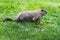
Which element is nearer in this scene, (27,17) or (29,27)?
(29,27)

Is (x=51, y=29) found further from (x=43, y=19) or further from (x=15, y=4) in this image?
(x=15, y=4)

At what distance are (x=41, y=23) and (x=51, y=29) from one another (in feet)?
3.06

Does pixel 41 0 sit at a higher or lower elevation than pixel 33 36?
lower

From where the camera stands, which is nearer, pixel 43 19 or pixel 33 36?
pixel 33 36

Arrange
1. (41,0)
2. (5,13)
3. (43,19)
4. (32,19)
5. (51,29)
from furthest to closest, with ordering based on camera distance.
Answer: (41,0), (5,13), (43,19), (32,19), (51,29)

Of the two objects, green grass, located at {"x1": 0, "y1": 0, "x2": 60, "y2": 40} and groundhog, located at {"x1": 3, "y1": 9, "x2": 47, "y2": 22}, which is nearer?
green grass, located at {"x1": 0, "y1": 0, "x2": 60, "y2": 40}

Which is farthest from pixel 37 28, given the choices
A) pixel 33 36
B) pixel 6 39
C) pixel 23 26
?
pixel 6 39

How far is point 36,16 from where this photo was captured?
8500 mm

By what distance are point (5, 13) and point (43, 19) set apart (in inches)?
60.6

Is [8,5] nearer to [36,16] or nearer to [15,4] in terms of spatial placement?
[15,4]

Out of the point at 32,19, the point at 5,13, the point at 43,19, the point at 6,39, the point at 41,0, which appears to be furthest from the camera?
the point at 41,0

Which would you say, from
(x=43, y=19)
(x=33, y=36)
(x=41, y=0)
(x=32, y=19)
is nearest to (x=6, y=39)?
(x=33, y=36)

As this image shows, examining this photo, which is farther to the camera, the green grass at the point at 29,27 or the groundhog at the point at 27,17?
the groundhog at the point at 27,17

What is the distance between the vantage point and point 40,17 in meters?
8.60
